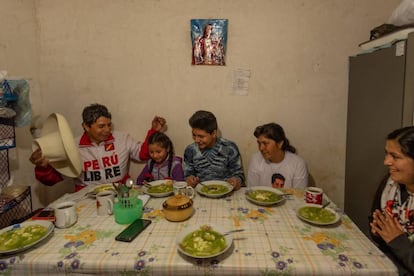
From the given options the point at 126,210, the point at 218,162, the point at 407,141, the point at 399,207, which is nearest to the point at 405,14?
the point at 407,141

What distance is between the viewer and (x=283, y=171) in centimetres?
184

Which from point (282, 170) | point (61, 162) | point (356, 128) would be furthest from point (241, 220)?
point (356, 128)

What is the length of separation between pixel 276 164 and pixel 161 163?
0.83 metres

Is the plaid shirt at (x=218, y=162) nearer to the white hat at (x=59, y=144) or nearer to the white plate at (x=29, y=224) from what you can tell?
the white hat at (x=59, y=144)

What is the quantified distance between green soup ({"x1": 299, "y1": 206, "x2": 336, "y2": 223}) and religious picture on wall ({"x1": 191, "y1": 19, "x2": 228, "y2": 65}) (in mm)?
1276

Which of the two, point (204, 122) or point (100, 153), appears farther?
point (100, 153)

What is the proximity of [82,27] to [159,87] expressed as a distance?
2.46 ft

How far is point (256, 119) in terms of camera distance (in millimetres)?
2174

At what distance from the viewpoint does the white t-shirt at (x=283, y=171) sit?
1.81m

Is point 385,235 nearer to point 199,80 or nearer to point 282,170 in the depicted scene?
point 282,170

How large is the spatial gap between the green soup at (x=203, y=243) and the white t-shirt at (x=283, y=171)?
89 cm

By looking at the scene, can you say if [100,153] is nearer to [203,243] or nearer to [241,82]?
[241,82]

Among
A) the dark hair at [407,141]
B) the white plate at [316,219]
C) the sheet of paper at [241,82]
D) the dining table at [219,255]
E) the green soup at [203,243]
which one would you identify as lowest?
the dining table at [219,255]

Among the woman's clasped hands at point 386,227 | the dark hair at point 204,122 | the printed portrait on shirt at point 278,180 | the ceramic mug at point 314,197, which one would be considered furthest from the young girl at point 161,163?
the woman's clasped hands at point 386,227
